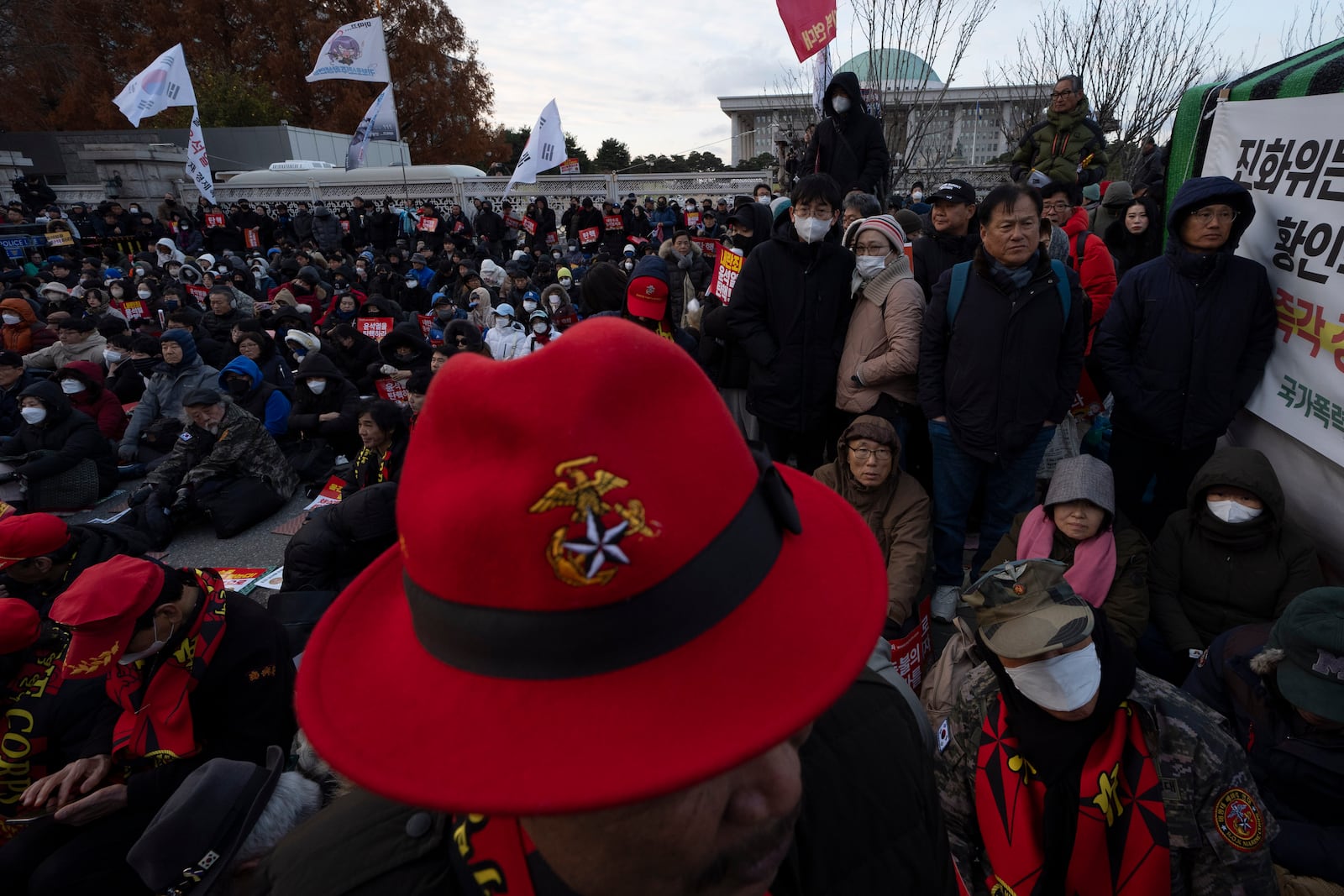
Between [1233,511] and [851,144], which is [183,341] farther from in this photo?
[1233,511]

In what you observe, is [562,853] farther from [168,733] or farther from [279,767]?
[168,733]

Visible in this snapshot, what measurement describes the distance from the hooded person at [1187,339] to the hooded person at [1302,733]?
4.77 ft

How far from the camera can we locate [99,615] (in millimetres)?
2549

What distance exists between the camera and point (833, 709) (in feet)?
4.36

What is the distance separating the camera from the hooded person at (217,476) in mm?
5906

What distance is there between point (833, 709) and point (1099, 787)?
119 cm

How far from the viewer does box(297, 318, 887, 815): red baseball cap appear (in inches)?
26.0

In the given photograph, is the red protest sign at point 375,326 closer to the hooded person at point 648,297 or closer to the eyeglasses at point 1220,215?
the hooded person at point 648,297

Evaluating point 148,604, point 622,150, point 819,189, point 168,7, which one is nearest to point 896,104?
point 819,189

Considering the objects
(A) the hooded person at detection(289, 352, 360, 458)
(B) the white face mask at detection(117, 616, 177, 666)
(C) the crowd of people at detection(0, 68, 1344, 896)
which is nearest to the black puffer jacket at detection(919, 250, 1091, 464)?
(C) the crowd of people at detection(0, 68, 1344, 896)

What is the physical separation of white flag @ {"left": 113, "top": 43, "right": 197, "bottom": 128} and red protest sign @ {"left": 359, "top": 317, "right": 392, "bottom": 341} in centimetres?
1043

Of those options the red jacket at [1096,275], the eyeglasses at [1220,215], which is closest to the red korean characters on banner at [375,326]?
the red jacket at [1096,275]

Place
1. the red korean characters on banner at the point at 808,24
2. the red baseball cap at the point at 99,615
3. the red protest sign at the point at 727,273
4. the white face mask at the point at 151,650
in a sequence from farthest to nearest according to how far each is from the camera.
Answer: the red korean characters on banner at the point at 808,24 → the red protest sign at the point at 727,273 → the white face mask at the point at 151,650 → the red baseball cap at the point at 99,615

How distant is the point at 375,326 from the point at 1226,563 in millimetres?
9594
